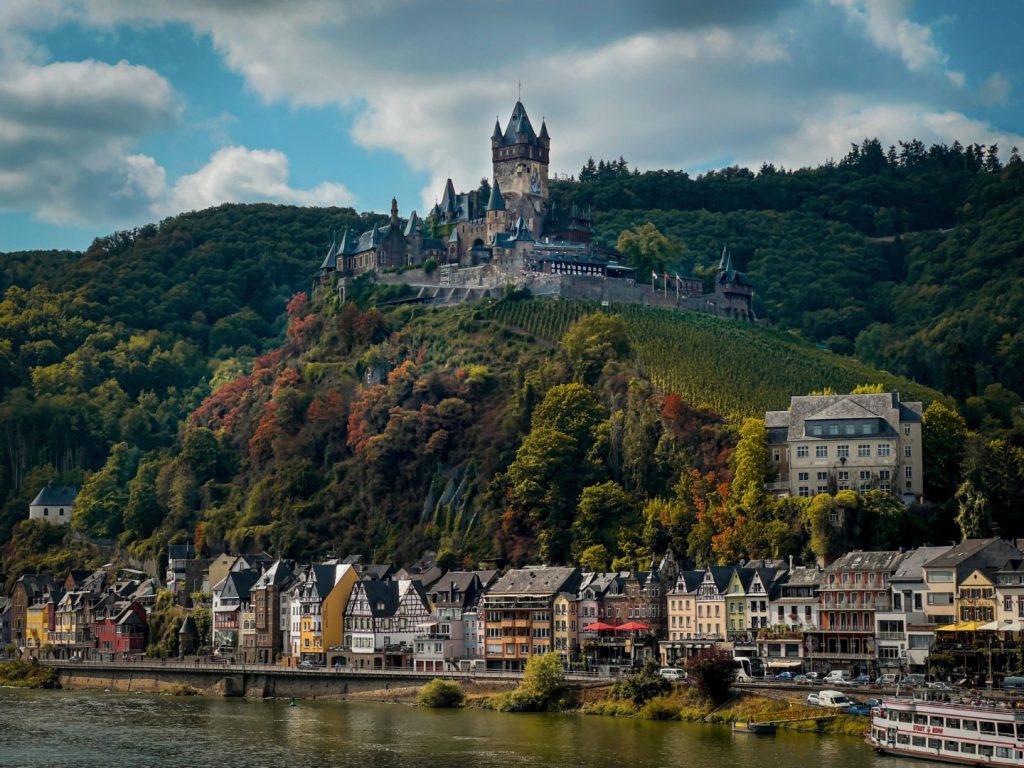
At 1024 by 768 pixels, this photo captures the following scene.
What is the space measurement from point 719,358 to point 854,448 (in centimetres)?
3056

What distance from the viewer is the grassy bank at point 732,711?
271ft

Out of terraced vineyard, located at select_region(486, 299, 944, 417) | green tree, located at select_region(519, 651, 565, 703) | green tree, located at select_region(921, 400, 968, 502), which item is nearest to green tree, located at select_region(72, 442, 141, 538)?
terraced vineyard, located at select_region(486, 299, 944, 417)

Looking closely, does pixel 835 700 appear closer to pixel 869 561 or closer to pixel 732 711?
Answer: pixel 732 711

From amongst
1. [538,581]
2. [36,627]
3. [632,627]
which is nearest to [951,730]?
[632,627]

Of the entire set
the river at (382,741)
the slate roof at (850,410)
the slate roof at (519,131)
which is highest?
the slate roof at (519,131)

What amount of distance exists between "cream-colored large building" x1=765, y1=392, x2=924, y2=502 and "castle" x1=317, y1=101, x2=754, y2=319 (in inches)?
1790

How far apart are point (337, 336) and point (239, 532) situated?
27857 mm

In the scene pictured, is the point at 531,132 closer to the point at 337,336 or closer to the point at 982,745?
the point at 337,336

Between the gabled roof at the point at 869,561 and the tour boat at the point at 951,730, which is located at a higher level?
the gabled roof at the point at 869,561

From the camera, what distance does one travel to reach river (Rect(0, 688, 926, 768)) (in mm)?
76562

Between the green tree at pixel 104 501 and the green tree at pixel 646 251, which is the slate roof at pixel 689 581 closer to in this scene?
the green tree at pixel 646 251

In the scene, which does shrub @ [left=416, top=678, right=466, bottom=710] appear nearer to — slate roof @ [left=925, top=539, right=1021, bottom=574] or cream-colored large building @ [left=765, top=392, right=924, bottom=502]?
cream-colored large building @ [left=765, top=392, right=924, bottom=502]

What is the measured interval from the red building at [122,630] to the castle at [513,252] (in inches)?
1787

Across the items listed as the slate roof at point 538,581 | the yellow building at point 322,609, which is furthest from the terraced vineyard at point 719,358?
the yellow building at point 322,609
